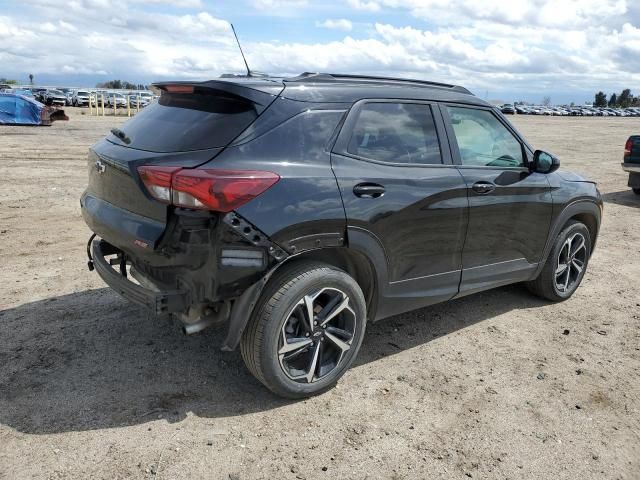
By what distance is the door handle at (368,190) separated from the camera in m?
3.42

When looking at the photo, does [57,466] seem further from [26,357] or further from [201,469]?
[26,357]

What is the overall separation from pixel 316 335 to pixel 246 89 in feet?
4.98

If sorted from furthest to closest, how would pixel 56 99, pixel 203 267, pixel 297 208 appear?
pixel 56 99, pixel 297 208, pixel 203 267

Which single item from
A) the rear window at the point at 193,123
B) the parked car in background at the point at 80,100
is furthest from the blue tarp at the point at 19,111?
the rear window at the point at 193,123

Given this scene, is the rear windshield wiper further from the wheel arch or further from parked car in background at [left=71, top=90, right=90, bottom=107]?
parked car in background at [left=71, top=90, right=90, bottom=107]

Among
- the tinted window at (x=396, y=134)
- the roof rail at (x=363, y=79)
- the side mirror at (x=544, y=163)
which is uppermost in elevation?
the roof rail at (x=363, y=79)

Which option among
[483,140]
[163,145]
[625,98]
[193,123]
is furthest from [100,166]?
[625,98]

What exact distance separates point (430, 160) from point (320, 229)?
1.14 meters

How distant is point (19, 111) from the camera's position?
87.7 ft

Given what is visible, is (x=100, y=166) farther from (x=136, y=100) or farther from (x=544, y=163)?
(x=136, y=100)

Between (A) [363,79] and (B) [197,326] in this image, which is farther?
(A) [363,79]

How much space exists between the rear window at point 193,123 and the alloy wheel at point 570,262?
11.2 ft

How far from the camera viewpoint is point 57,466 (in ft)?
9.21

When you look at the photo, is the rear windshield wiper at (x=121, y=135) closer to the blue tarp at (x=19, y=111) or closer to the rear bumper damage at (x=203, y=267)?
the rear bumper damage at (x=203, y=267)
